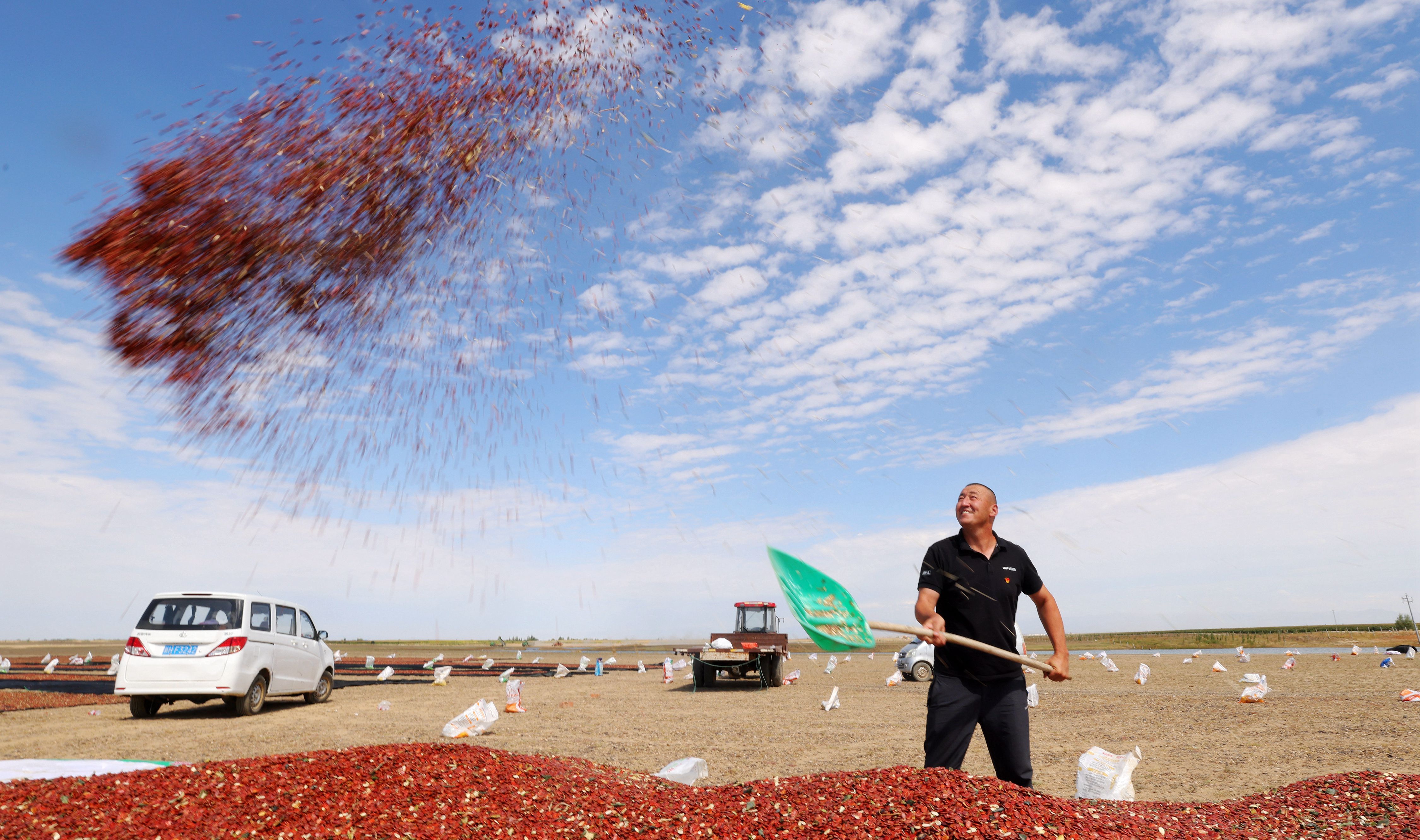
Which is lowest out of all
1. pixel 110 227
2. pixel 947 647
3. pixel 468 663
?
pixel 468 663

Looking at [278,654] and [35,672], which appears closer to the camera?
[278,654]

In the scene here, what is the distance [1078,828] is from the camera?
14.5ft

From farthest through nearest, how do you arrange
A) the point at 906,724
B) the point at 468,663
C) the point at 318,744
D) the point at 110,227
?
the point at 468,663 → the point at 906,724 → the point at 318,744 → the point at 110,227

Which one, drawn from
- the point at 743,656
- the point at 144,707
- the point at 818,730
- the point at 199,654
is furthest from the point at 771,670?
the point at 144,707

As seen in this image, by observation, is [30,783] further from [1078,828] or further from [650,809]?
[1078,828]

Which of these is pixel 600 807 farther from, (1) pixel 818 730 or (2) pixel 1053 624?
(1) pixel 818 730

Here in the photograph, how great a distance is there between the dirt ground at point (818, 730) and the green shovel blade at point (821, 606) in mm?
3944

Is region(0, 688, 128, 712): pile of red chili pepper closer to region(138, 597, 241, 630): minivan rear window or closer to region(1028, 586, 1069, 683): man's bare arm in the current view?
region(138, 597, 241, 630): minivan rear window

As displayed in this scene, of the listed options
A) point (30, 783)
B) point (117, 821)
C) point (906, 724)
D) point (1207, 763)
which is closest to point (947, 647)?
point (117, 821)

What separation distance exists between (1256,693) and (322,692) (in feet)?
60.0

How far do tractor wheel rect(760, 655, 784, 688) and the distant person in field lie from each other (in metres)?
16.1

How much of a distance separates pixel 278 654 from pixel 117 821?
977cm

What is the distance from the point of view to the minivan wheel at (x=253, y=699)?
1292 centimetres

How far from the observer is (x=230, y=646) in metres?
12.6
